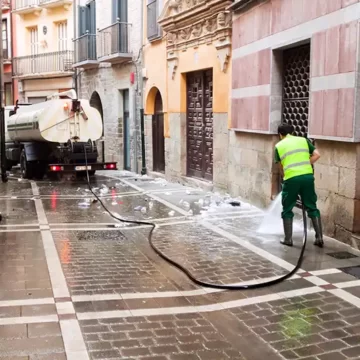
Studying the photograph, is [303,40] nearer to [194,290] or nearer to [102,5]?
[194,290]

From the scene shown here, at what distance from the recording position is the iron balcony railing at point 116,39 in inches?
712

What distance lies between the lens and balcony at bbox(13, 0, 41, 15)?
27.5 m

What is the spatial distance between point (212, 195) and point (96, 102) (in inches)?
470

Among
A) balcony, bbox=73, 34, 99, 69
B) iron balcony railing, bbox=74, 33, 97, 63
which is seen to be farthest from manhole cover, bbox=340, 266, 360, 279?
iron balcony railing, bbox=74, 33, 97, 63

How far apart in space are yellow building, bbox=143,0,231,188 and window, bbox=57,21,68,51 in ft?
36.2

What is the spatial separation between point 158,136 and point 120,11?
5.13m

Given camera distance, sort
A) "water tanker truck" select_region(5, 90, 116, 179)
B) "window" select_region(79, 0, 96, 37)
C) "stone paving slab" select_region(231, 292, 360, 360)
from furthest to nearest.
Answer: "window" select_region(79, 0, 96, 37)
"water tanker truck" select_region(5, 90, 116, 179)
"stone paving slab" select_region(231, 292, 360, 360)

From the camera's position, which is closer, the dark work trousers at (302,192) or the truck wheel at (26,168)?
the dark work trousers at (302,192)

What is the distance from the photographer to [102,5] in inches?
789

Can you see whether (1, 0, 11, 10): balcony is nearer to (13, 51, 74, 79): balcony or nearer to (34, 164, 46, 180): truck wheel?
(13, 51, 74, 79): balcony

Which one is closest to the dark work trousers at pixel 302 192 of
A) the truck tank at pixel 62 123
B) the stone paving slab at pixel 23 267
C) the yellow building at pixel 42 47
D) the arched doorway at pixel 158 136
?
the stone paving slab at pixel 23 267

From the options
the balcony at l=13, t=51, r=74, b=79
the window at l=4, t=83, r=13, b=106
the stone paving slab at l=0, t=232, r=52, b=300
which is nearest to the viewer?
the stone paving slab at l=0, t=232, r=52, b=300

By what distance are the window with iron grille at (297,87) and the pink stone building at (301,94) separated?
0.02 metres

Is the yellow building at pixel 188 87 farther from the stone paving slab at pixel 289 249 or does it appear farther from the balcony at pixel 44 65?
the balcony at pixel 44 65
